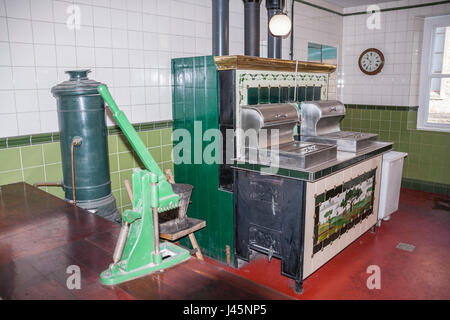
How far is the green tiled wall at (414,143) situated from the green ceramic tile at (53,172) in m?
5.36

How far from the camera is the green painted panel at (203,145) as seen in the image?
138 inches

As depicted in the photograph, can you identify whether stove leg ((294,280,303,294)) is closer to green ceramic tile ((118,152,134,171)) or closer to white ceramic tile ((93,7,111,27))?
green ceramic tile ((118,152,134,171))

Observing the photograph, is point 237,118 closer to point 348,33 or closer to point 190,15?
point 190,15

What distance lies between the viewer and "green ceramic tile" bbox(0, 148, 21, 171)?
9.43 feet

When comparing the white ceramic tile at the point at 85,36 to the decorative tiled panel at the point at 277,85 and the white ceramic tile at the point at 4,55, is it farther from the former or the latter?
the decorative tiled panel at the point at 277,85

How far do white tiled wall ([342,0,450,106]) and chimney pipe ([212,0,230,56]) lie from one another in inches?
148

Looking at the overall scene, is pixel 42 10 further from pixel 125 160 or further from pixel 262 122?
pixel 262 122

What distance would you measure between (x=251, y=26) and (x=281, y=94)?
861mm

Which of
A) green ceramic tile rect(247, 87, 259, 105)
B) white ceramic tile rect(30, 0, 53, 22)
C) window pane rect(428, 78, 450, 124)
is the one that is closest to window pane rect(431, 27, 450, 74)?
window pane rect(428, 78, 450, 124)

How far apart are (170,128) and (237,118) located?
0.98 m

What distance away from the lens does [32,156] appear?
3039 mm

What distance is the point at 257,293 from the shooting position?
4.51 ft

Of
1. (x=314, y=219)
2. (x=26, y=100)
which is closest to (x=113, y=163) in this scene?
(x=26, y=100)

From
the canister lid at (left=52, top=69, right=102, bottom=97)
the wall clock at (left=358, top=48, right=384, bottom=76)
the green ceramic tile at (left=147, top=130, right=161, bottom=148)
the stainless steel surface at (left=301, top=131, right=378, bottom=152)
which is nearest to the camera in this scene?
the canister lid at (left=52, top=69, right=102, bottom=97)
